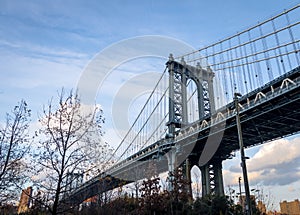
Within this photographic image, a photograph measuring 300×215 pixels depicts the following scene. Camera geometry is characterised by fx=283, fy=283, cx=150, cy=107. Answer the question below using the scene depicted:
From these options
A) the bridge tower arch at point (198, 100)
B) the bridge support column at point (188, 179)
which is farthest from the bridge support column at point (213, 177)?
the bridge support column at point (188, 179)

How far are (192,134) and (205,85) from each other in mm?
12898

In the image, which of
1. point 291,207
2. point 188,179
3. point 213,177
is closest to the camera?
point 188,179

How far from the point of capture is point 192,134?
3438 centimetres

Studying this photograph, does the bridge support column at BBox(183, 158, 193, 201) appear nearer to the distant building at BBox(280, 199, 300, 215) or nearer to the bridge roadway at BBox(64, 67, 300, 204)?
the bridge roadway at BBox(64, 67, 300, 204)

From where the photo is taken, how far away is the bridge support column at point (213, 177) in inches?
1609

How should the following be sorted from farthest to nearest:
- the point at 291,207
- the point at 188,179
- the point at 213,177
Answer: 1. the point at 213,177
2. the point at 291,207
3. the point at 188,179

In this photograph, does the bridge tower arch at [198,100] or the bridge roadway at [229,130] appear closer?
the bridge roadway at [229,130]

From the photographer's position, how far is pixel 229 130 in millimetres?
30875

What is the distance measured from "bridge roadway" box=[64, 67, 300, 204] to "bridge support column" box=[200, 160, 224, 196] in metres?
1.46

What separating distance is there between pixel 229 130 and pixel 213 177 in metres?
14.1

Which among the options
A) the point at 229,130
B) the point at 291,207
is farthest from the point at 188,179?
the point at 291,207

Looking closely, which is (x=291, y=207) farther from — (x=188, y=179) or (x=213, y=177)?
(x=188, y=179)

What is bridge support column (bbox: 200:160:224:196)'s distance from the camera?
40.9 metres

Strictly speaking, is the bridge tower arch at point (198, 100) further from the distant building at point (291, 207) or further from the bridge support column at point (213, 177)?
the distant building at point (291, 207)
